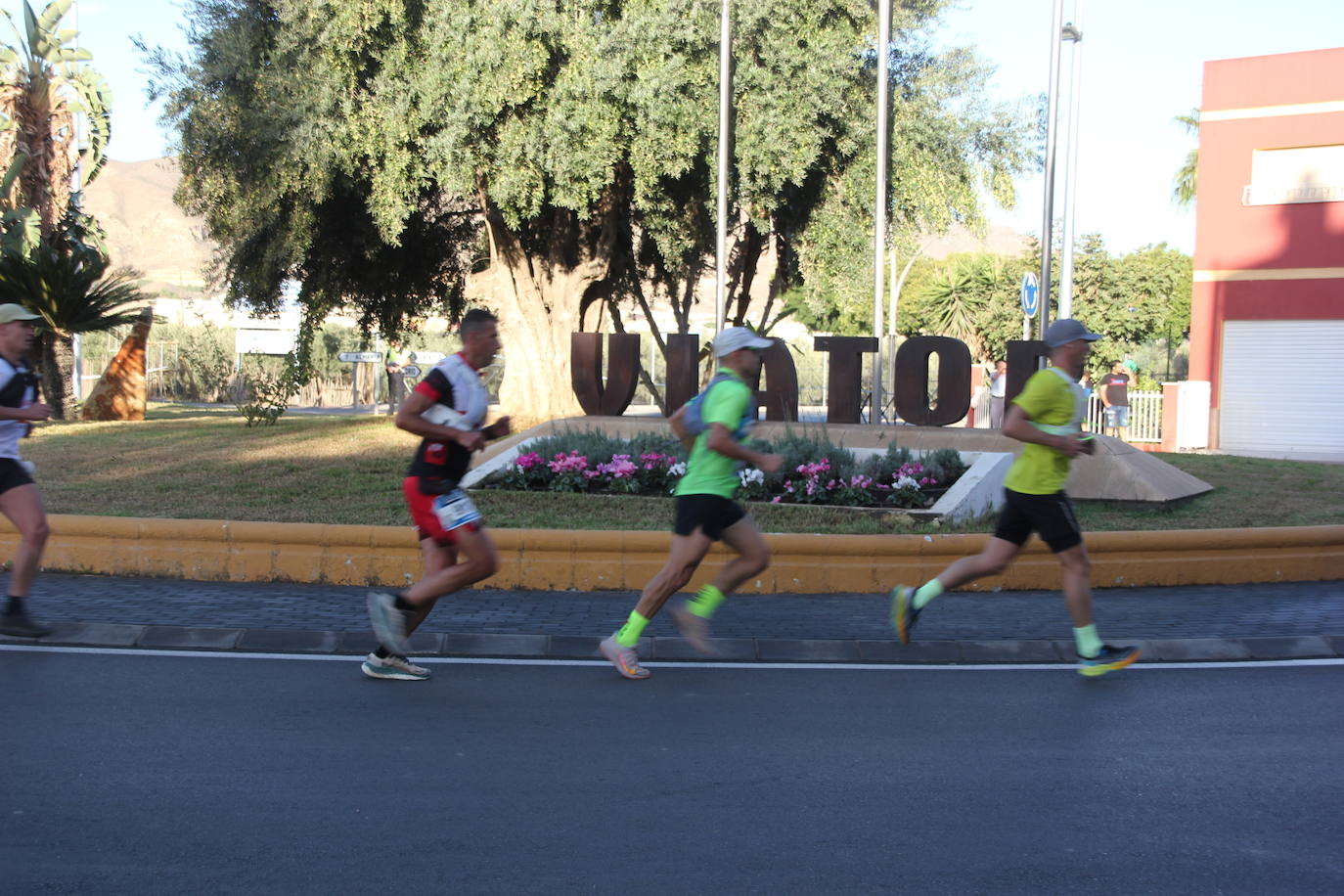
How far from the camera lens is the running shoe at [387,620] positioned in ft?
21.5

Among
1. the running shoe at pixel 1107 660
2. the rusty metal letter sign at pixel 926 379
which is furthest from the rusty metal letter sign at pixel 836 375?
the running shoe at pixel 1107 660

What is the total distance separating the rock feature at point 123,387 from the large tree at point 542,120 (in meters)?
2.01

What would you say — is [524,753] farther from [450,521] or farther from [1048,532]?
[1048,532]

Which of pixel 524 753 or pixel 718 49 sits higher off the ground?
pixel 718 49

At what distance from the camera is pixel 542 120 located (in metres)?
20.1

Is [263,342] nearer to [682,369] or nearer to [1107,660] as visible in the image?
[682,369]

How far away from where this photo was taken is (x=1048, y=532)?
270 inches

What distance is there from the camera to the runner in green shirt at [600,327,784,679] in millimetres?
6707

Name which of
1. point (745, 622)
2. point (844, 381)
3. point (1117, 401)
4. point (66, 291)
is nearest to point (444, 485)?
point (745, 622)

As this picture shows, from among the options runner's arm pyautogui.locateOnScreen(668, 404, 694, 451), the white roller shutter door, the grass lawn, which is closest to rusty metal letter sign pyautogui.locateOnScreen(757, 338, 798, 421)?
the grass lawn

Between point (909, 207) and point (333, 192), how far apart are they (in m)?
9.91

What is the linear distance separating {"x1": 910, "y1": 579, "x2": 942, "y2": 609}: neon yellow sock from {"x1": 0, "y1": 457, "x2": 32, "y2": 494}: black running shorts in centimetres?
508

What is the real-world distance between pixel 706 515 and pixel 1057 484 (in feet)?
6.19

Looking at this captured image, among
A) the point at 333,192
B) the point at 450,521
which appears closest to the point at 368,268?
the point at 333,192
